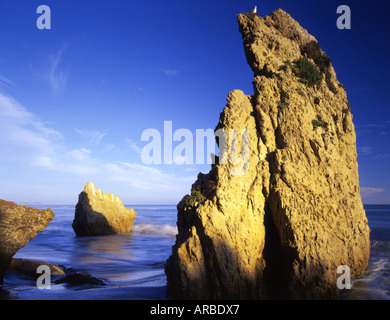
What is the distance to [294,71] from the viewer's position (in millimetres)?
11086

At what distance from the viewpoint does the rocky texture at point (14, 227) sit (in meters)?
10.3

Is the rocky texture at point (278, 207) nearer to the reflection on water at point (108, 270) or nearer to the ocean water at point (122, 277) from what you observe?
the ocean water at point (122, 277)

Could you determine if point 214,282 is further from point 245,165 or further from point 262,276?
point 245,165

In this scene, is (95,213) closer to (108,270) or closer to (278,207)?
(108,270)

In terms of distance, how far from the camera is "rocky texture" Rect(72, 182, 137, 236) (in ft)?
97.2

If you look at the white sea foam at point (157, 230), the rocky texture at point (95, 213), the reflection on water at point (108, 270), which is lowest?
the white sea foam at point (157, 230)

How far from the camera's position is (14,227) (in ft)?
34.8

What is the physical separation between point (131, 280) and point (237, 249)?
255 inches

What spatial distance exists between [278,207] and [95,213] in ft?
83.0

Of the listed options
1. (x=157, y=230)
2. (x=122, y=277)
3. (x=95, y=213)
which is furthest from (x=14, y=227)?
(x=157, y=230)

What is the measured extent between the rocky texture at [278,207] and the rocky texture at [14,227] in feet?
19.0

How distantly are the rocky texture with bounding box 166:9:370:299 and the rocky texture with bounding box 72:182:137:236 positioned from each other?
862 inches

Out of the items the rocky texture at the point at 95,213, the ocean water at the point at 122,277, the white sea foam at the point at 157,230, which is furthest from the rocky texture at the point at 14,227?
the white sea foam at the point at 157,230
